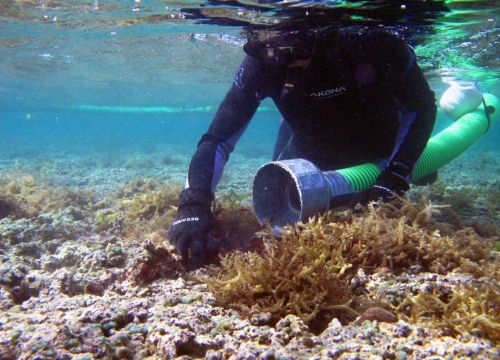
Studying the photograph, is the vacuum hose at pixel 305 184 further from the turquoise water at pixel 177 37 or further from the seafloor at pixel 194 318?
the turquoise water at pixel 177 37

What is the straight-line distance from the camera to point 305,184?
329cm

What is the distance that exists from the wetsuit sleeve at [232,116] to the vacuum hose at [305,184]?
73cm

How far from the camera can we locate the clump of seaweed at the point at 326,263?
8.24 ft

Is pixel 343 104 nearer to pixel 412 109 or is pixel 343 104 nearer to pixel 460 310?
pixel 412 109

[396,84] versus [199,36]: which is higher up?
[199,36]

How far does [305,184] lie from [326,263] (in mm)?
823

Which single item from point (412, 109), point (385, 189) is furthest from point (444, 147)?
point (385, 189)

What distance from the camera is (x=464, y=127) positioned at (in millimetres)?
7770

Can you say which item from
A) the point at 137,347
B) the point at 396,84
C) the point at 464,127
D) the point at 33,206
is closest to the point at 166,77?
the point at 33,206

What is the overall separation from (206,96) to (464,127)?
28188mm

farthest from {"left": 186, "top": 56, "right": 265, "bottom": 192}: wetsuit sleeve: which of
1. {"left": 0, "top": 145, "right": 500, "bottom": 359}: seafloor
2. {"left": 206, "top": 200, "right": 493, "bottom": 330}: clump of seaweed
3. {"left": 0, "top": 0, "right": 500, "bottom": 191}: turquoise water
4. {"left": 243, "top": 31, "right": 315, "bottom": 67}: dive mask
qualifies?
{"left": 0, "top": 0, "right": 500, "bottom": 191}: turquoise water

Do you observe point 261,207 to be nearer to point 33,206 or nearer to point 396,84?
point 396,84

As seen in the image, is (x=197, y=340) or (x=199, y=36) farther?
(x=199, y=36)

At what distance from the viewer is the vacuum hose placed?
11.0 feet
